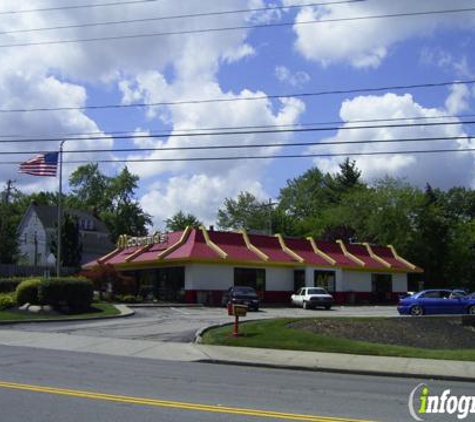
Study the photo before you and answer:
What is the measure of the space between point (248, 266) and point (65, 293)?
18.9 m

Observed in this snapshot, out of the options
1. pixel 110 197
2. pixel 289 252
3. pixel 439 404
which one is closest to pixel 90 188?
pixel 110 197

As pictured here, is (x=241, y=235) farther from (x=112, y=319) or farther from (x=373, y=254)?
(x=112, y=319)

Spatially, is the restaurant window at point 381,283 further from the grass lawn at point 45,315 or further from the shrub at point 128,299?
the grass lawn at point 45,315

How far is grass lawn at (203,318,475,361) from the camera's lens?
1808cm

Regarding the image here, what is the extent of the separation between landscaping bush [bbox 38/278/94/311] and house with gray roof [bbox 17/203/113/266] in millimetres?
51018

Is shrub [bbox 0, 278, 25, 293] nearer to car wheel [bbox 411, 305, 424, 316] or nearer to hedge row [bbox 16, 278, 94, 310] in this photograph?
hedge row [bbox 16, 278, 94, 310]

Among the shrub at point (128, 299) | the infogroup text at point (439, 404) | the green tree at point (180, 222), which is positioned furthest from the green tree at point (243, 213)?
the infogroup text at point (439, 404)

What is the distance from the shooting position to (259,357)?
17.6 meters

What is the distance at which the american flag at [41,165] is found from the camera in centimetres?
3784

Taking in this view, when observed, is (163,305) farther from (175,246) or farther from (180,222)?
(180,222)

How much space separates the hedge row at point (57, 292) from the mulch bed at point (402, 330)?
13.1 metres

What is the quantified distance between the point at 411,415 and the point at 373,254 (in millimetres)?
53135

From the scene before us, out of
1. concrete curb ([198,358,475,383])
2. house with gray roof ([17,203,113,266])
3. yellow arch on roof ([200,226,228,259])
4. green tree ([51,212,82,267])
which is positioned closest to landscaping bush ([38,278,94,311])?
yellow arch on roof ([200,226,228,259])

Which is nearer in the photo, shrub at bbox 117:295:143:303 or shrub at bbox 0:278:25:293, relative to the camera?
shrub at bbox 0:278:25:293
